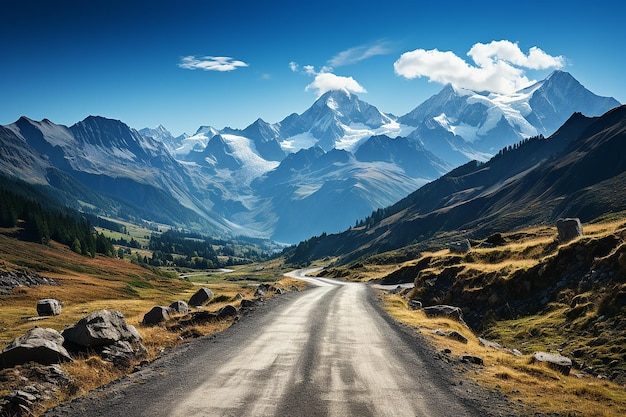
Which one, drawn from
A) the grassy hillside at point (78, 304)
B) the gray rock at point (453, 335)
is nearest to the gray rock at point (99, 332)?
the grassy hillside at point (78, 304)

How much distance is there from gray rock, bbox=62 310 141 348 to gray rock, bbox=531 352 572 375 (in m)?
18.8

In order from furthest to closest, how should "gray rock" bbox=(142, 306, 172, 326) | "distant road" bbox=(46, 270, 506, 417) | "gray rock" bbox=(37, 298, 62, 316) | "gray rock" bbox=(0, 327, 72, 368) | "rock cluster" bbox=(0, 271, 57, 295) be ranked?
"rock cluster" bbox=(0, 271, 57, 295) → "gray rock" bbox=(37, 298, 62, 316) → "gray rock" bbox=(142, 306, 172, 326) → "gray rock" bbox=(0, 327, 72, 368) → "distant road" bbox=(46, 270, 506, 417)

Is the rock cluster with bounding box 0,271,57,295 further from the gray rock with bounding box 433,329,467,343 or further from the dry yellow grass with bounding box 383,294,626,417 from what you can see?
the dry yellow grass with bounding box 383,294,626,417

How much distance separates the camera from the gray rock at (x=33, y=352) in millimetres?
14750

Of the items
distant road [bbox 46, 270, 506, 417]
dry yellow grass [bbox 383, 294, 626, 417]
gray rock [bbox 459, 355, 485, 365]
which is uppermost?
distant road [bbox 46, 270, 506, 417]

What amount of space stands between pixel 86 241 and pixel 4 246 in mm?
56238

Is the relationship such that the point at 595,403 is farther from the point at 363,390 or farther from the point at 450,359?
the point at 363,390

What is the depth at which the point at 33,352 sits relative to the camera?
1512cm

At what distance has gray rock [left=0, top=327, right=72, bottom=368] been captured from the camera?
14.8m

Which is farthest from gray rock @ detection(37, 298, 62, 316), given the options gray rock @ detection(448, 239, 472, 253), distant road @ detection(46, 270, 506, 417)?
gray rock @ detection(448, 239, 472, 253)

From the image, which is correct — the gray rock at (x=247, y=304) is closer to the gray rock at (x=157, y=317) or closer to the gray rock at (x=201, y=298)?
the gray rock at (x=157, y=317)

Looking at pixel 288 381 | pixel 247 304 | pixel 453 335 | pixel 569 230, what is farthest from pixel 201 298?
pixel 569 230

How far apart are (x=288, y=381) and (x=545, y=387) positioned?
923cm

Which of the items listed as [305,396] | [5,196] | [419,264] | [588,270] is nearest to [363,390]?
[305,396]
